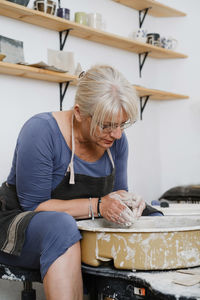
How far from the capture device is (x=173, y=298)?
1115mm

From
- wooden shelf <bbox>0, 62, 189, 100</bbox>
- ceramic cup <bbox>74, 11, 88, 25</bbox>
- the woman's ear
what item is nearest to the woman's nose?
the woman's ear

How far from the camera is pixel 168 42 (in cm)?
354

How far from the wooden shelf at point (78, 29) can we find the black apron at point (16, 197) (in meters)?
1.14

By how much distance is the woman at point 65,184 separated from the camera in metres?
1.31

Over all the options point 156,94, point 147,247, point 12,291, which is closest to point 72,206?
point 147,247

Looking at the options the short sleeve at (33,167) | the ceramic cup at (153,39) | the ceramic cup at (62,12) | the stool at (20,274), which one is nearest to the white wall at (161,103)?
the ceramic cup at (153,39)

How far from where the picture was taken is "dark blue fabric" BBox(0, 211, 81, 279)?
130 centimetres

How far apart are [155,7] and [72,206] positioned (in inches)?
95.9

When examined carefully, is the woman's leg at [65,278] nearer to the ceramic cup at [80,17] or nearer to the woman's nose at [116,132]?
the woman's nose at [116,132]

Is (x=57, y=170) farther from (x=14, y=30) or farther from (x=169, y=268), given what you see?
(x=14, y=30)

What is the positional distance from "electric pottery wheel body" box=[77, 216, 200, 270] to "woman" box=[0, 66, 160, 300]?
0.08 meters

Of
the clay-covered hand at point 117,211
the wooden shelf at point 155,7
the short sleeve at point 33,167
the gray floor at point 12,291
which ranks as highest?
the wooden shelf at point 155,7

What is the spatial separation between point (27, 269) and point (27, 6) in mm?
1742

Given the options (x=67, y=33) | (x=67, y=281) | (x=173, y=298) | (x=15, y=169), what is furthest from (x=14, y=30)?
(x=173, y=298)
